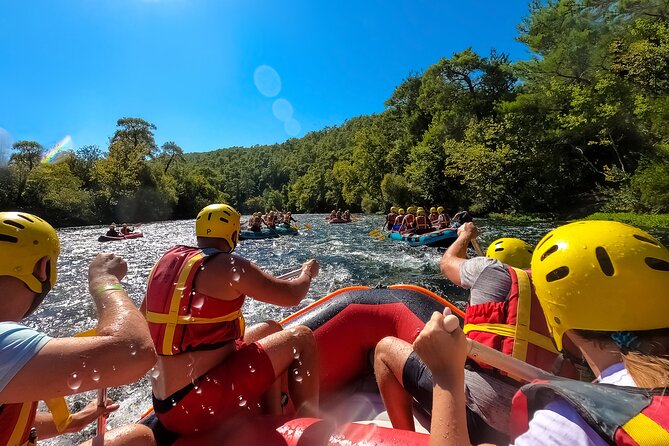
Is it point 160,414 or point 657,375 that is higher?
point 657,375

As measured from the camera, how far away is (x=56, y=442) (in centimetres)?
293

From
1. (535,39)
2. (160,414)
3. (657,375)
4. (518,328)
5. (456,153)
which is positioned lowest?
(160,414)

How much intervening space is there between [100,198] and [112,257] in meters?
39.8

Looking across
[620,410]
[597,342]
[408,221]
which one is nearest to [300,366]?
[597,342]

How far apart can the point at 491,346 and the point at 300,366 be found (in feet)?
3.81

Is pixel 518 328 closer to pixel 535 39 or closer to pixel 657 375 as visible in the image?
pixel 657 375

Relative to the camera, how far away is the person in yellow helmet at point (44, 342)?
933 millimetres

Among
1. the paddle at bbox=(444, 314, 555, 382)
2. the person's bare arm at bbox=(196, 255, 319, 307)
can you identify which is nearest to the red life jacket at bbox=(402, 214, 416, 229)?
the person's bare arm at bbox=(196, 255, 319, 307)

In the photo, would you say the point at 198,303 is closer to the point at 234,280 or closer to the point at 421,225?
the point at 234,280

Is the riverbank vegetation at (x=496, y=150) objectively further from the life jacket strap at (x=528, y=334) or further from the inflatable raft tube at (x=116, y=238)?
the life jacket strap at (x=528, y=334)

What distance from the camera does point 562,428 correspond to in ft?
2.84

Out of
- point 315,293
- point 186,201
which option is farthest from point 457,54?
point 315,293

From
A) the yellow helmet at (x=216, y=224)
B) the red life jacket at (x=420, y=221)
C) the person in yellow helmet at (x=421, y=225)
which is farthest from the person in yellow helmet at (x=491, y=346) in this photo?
the red life jacket at (x=420, y=221)

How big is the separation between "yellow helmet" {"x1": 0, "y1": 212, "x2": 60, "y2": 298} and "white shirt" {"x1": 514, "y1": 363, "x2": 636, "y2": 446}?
1525mm
